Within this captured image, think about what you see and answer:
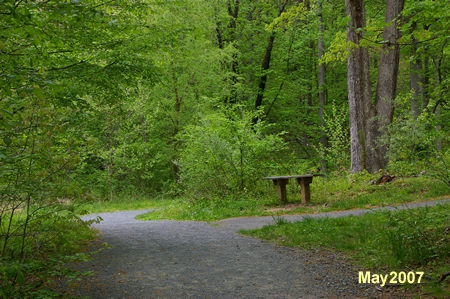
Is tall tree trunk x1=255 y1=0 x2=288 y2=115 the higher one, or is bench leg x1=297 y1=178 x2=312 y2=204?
tall tree trunk x1=255 y1=0 x2=288 y2=115

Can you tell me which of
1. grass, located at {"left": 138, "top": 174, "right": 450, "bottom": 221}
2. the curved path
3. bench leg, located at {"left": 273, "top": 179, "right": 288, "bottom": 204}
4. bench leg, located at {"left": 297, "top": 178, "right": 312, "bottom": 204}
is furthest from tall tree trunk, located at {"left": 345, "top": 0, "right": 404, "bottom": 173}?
the curved path

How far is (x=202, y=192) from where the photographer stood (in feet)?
41.7

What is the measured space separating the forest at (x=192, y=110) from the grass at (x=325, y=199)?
3.2 inches

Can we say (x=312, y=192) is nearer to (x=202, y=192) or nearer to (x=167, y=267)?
(x=202, y=192)

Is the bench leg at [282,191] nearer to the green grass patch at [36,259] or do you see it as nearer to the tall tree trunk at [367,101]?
the tall tree trunk at [367,101]

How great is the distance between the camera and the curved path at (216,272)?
4.04 meters

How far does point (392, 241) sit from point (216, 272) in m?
2.36

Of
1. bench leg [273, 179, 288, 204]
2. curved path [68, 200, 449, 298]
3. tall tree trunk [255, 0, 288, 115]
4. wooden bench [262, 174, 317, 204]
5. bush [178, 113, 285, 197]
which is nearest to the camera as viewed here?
curved path [68, 200, 449, 298]

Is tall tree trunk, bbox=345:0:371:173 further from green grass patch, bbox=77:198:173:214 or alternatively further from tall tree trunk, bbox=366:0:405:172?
green grass patch, bbox=77:198:173:214

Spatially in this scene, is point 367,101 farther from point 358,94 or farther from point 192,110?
point 192,110

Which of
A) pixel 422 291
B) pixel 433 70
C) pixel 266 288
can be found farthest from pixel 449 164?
pixel 433 70

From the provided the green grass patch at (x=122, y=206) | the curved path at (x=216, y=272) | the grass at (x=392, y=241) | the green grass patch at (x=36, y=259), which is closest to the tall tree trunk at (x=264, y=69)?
the green grass patch at (x=122, y=206)

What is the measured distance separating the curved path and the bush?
5573 mm

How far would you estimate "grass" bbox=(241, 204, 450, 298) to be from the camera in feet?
13.6
